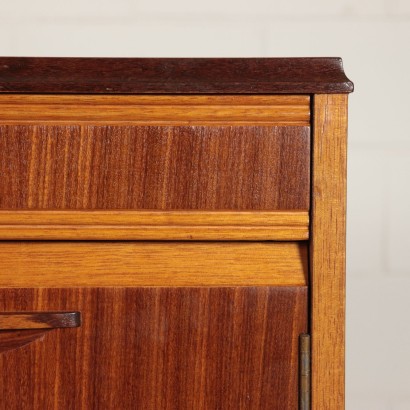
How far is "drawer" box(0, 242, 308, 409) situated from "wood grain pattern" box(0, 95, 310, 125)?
10 centimetres

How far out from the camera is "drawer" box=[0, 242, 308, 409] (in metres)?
0.54

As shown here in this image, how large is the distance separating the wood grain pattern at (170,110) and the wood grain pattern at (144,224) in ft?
0.24

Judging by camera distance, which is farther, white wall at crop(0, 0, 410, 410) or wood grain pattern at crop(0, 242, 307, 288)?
white wall at crop(0, 0, 410, 410)

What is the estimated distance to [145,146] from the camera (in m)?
0.54

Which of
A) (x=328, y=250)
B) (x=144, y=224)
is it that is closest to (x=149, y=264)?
(x=144, y=224)

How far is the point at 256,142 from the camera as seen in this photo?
54cm

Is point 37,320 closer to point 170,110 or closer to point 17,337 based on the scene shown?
point 17,337

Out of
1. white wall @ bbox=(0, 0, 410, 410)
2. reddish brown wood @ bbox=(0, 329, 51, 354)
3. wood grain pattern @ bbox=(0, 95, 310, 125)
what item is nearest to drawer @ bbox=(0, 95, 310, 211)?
wood grain pattern @ bbox=(0, 95, 310, 125)

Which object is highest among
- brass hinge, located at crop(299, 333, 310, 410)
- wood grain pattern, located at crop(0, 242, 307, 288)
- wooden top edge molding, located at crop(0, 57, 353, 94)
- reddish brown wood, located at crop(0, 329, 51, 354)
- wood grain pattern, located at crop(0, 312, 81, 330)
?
wooden top edge molding, located at crop(0, 57, 353, 94)

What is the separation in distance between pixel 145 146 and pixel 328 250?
0.17m

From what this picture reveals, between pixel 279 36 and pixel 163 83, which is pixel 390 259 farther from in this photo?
pixel 163 83

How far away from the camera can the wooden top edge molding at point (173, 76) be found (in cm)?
53

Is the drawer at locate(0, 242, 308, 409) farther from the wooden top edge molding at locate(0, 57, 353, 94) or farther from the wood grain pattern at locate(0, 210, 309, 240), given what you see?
the wooden top edge molding at locate(0, 57, 353, 94)

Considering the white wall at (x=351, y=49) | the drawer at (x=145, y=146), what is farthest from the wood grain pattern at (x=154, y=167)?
the white wall at (x=351, y=49)
